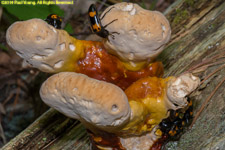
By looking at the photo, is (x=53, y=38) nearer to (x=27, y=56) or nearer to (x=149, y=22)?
(x=27, y=56)

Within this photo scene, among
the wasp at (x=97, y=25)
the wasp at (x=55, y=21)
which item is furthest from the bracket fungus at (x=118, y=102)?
the wasp at (x=55, y=21)

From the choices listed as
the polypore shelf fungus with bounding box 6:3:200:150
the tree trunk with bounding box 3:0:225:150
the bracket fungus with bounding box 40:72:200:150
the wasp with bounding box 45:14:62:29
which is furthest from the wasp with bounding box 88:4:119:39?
the tree trunk with bounding box 3:0:225:150

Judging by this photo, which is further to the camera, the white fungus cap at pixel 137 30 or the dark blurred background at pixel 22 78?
the dark blurred background at pixel 22 78

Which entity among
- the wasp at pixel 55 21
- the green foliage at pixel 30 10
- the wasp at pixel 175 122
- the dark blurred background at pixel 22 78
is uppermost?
the wasp at pixel 55 21

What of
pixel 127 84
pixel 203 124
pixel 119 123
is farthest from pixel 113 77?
pixel 203 124

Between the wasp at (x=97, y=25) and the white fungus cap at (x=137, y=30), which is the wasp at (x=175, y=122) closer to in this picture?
the white fungus cap at (x=137, y=30)

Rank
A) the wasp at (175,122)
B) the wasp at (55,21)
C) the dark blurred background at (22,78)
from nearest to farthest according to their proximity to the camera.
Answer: the wasp at (175,122), the wasp at (55,21), the dark blurred background at (22,78)
